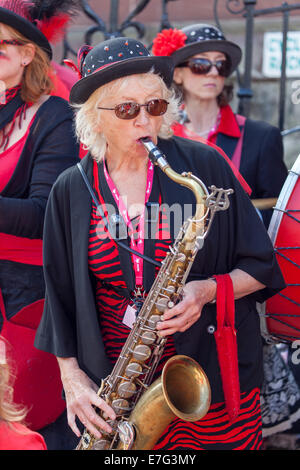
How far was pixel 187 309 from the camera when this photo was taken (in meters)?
2.17

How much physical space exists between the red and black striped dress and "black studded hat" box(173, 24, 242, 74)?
1.63 metres

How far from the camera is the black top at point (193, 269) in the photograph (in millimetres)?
2293

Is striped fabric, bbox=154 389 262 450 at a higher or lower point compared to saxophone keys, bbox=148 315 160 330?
lower

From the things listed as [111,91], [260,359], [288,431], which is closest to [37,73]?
[111,91]

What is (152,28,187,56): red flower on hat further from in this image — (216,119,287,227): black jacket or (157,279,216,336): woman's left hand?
(157,279,216,336): woman's left hand

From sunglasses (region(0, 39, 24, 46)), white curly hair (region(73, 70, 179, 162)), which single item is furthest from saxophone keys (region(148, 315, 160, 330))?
sunglasses (region(0, 39, 24, 46))

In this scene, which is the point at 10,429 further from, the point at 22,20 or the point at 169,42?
the point at 169,42

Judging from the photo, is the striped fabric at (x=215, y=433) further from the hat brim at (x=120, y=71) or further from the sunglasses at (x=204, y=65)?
the sunglasses at (x=204, y=65)

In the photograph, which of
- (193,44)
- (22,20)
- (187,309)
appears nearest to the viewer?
(187,309)

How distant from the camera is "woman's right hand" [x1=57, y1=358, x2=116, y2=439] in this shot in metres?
2.30

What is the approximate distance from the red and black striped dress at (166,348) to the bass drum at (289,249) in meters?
0.36

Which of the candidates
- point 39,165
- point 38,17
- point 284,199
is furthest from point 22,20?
point 284,199

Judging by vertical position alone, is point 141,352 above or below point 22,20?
below

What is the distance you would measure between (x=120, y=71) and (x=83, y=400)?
1184 mm
